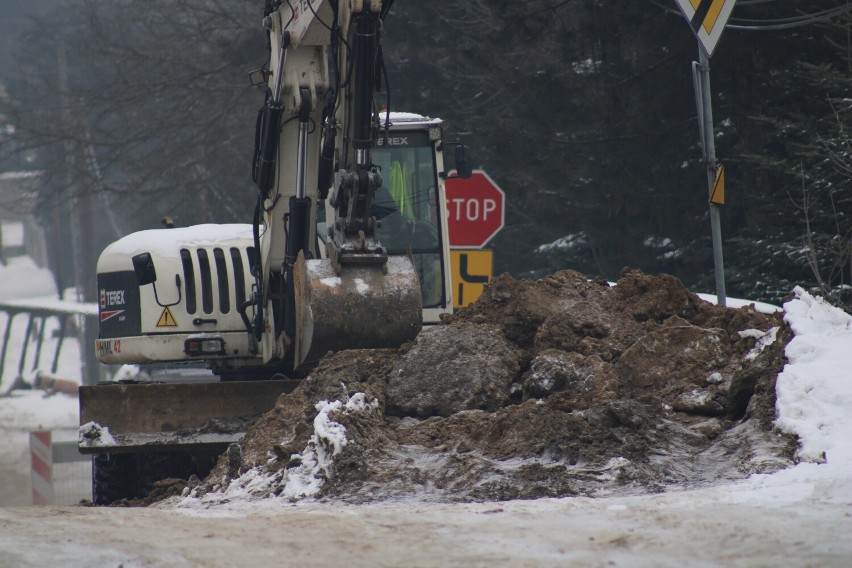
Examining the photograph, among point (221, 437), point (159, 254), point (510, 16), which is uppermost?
point (510, 16)

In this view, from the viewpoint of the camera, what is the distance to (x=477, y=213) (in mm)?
14484

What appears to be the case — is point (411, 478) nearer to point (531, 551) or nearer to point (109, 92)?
point (531, 551)

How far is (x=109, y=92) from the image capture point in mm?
29938

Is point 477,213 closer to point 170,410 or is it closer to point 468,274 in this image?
point 468,274

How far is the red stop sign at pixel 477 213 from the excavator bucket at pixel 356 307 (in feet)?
19.0

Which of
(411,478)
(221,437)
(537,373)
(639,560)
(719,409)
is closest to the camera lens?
(639,560)

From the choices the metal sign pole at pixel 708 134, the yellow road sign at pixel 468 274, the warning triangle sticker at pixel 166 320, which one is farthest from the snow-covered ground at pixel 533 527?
the yellow road sign at pixel 468 274

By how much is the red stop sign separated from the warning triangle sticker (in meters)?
4.64

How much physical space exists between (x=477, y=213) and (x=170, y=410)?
243 inches

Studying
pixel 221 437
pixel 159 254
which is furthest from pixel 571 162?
pixel 221 437

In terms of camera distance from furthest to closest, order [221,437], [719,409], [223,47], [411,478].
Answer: [223,47], [221,437], [719,409], [411,478]

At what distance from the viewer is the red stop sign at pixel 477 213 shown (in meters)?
14.4

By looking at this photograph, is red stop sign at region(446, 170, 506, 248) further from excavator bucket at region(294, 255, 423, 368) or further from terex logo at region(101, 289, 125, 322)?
excavator bucket at region(294, 255, 423, 368)

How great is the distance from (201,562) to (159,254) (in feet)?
19.1
